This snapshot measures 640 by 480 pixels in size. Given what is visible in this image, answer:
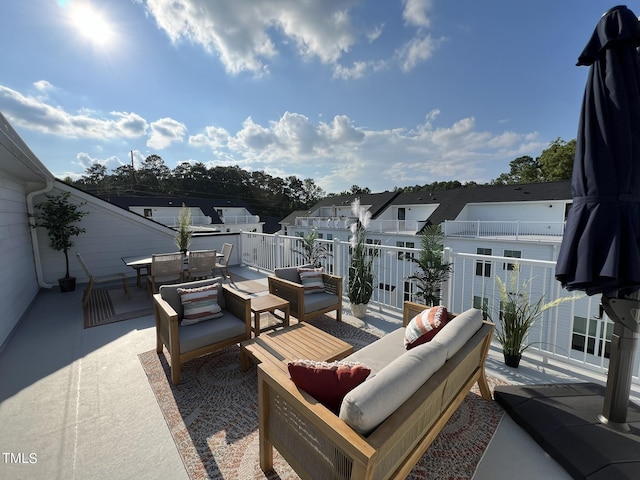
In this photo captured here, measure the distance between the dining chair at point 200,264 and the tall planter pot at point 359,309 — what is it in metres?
3.07

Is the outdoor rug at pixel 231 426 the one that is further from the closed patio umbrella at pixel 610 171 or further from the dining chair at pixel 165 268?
the dining chair at pixel 165 268

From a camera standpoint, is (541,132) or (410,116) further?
(541,132)

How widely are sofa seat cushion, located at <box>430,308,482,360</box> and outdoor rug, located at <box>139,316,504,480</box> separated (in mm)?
717

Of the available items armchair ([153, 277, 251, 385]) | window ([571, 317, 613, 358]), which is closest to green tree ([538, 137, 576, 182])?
window ([571, 317, 613, 358])

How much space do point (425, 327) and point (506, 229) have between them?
12029 mm

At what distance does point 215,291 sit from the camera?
2.92 m

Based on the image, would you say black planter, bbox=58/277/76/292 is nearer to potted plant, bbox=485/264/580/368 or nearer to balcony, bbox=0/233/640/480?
balcony, bbox=0/233/640/480

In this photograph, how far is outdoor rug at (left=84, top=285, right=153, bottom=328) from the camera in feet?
12.9

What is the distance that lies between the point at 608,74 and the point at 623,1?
30.8 inches

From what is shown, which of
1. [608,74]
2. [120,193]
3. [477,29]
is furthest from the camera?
[120,193]

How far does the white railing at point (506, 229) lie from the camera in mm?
10398

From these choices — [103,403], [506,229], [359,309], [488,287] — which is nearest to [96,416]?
[103,403]

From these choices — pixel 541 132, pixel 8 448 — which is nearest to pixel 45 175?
pixel 8 448

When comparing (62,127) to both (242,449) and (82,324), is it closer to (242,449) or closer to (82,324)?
(82,324)
